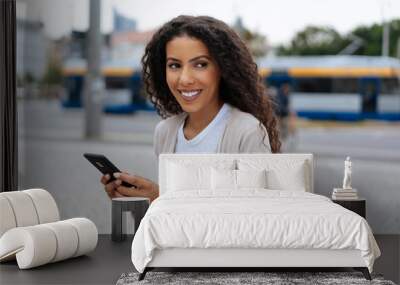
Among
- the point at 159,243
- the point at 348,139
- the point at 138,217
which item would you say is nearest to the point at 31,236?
the point at 159,243

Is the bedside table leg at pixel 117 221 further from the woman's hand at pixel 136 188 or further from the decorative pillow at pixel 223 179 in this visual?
the decorative pillow at pixel 223 179

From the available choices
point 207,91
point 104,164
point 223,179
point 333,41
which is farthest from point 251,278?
point 333,41

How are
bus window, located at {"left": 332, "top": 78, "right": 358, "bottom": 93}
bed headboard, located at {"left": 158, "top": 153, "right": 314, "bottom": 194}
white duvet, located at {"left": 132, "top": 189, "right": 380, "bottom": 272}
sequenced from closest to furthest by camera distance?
1. white duvet, located at {"left": 132, "top": 189, "right": 380, "bottom": 272}
2. bed headboard, located at {"left": 158, "top": 153, "right": 314, "bottom": 194}
3. bus window, located at {"left": 332, "top": 78, "right": 358, "bottom": 93}

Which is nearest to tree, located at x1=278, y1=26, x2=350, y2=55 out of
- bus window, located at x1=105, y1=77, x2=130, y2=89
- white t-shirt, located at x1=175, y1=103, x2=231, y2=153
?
bus window, located at x1=105, y1=77, x2=130, y2=89

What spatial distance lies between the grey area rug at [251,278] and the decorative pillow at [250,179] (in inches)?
37.0

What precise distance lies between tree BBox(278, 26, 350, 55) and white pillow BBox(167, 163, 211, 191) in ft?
7.80

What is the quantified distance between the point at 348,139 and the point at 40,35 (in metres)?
3.27

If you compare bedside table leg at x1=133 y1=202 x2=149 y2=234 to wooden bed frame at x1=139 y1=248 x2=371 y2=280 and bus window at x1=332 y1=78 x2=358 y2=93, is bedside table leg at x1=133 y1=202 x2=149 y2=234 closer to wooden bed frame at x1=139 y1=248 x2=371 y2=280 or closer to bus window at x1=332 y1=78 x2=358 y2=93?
wooden bed frame at x1=139 y1=248 x2=371 y2=280

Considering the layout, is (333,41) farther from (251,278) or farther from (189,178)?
(251,278)

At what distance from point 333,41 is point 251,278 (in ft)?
11.9

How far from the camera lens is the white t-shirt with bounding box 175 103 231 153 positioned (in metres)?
6.32

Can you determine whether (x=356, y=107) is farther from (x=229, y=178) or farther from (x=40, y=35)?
(x=40, y=35)

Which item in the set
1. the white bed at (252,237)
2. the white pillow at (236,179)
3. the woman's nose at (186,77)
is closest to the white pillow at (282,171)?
the white pillow at (236,179)

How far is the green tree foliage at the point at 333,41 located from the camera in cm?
786
